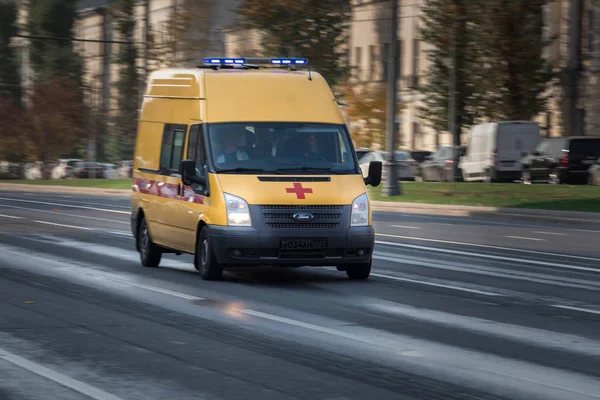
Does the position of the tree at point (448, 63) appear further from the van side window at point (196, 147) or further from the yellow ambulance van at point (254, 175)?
the van side window at point (196, 147)

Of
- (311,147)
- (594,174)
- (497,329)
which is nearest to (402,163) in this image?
(594,174)

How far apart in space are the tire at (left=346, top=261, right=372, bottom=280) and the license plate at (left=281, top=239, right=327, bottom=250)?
2.72 ft

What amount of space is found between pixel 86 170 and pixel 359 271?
69045mm

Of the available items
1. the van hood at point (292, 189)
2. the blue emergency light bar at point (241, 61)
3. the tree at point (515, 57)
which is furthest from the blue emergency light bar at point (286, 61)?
the tree at point (515, 57)

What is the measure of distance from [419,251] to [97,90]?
75332 millimetres

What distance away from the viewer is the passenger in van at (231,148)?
15625 millimetres

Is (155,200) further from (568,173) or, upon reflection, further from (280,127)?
(568,173)

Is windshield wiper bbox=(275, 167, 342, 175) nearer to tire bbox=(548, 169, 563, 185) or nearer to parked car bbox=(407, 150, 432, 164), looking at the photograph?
tire bbox=(548, 169, 563, 185)

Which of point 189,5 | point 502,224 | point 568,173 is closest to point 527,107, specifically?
point 568,173

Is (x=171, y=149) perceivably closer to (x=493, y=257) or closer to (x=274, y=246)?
(x=274, y=246)

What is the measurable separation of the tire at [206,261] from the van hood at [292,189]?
0.68 meters

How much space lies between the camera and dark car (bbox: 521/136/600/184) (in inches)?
1764

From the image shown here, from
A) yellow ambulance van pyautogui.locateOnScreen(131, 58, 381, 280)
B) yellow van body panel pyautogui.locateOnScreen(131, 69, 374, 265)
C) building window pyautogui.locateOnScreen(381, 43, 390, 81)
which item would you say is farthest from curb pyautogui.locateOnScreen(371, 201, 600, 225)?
building window pyautogui.locateOnScreen(381, 43, 390, 81)

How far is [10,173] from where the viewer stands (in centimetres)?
8719
